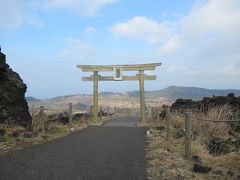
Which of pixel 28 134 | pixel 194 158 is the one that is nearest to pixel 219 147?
pixel 194 158

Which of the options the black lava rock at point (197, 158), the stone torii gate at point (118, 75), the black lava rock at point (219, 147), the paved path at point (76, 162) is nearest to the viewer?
the paved path at point (76, 162)

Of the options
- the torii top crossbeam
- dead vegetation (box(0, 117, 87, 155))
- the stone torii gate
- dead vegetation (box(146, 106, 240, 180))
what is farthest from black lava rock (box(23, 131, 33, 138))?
the torii top crossbeam

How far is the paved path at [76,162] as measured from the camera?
28.6ft

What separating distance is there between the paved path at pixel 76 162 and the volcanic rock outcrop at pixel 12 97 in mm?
3952

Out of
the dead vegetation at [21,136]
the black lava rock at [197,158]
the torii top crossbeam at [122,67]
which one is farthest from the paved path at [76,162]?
the torii top crossbeam at [122,67]

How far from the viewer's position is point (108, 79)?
97.8 feet

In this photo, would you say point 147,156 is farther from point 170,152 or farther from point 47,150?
point 47,150

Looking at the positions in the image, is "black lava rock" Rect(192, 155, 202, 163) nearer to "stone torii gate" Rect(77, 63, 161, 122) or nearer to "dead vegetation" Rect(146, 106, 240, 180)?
"dead vegetation" Rect(146, 106, 240, 180)

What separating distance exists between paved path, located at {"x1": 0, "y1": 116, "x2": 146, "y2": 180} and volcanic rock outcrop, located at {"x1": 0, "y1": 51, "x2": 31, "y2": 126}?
3952 mm

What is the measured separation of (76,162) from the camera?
10328 mm

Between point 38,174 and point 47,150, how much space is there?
372 centimetres

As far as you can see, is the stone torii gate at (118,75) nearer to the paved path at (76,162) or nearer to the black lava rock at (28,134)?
the black lava rock at (28,134)

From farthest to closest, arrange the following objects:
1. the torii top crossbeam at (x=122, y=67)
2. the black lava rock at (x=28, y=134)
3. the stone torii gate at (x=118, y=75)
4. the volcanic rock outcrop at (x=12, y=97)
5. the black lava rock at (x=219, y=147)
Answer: the stone torii gate at (x=118, y=75) → the torii top crossbeam at (x=122, y=67) → the volcanic rock outcrop at (x=12, y=97) → the black lava rock at (x=28, y=134) → the black lava rock at (x=219, y=147)

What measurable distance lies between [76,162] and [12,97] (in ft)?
27.9
